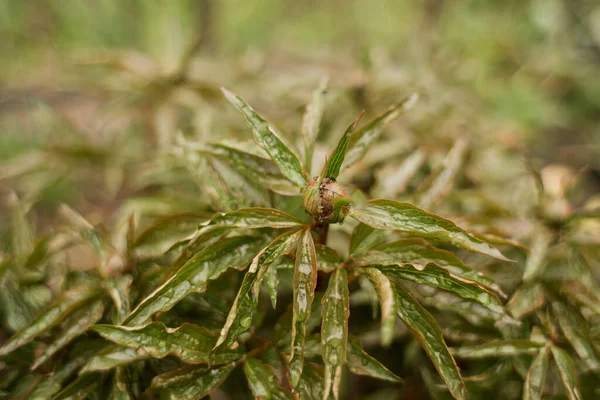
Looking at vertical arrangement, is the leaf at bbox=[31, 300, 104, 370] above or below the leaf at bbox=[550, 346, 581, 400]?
above

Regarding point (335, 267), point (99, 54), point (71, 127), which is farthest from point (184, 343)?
point (71, 127)

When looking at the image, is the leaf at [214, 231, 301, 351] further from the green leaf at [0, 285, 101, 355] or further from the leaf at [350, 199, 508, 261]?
the green leaf at [0, 285, 101, 355]

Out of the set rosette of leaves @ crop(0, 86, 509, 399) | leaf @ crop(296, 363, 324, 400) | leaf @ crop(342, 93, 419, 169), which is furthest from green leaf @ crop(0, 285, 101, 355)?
leaf @ crop(342, 93, 419, 169)

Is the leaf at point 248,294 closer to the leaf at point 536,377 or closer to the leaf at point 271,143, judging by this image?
the leaf at point 271,143

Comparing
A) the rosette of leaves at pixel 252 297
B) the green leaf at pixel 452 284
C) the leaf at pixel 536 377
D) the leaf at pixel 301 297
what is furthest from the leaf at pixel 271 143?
the leaf at pixel 536 377

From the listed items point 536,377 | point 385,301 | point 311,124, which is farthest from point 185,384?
point 536,377

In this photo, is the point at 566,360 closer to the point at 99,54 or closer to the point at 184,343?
the point at 184,343

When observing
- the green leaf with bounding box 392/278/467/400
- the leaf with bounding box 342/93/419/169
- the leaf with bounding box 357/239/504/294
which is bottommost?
the green leaf with bounding box 392/278/467/400
